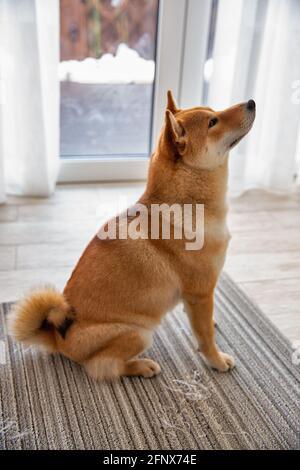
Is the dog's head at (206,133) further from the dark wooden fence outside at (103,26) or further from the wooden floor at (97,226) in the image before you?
the dark wooden fence outside at (103,26)

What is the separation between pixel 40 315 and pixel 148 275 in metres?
0.31

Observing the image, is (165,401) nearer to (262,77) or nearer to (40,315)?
(40,315)

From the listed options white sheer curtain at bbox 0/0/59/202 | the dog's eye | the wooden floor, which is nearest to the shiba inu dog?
the dog's eye

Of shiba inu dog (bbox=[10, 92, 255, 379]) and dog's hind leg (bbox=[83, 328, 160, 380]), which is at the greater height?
shiba inu dog (bbox=[10, 92, 255, 379])

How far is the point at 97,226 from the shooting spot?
217 cm

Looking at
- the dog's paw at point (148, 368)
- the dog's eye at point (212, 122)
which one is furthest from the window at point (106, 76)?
the dog's paw at point (148, 368)

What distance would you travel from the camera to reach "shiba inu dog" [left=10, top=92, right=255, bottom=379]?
1206 millimetres

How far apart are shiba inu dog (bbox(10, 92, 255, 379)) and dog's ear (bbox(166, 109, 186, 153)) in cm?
3

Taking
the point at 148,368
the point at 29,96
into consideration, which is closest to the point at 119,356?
the point at 148,368

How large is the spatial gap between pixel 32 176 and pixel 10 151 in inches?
6.1

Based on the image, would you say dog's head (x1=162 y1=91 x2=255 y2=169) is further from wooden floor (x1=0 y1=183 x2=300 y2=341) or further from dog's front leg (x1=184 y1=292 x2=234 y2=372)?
wooden floor (x1=0 y1=183 x2=300 y2=341)

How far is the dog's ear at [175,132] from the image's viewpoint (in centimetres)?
111

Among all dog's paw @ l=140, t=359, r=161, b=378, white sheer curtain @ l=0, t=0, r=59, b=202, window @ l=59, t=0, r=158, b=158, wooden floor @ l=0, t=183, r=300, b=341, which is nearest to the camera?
dog's paw @ l=140, t=359, r=161, b=378

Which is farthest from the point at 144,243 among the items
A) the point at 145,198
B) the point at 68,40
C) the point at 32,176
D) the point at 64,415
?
the point at 68,40
